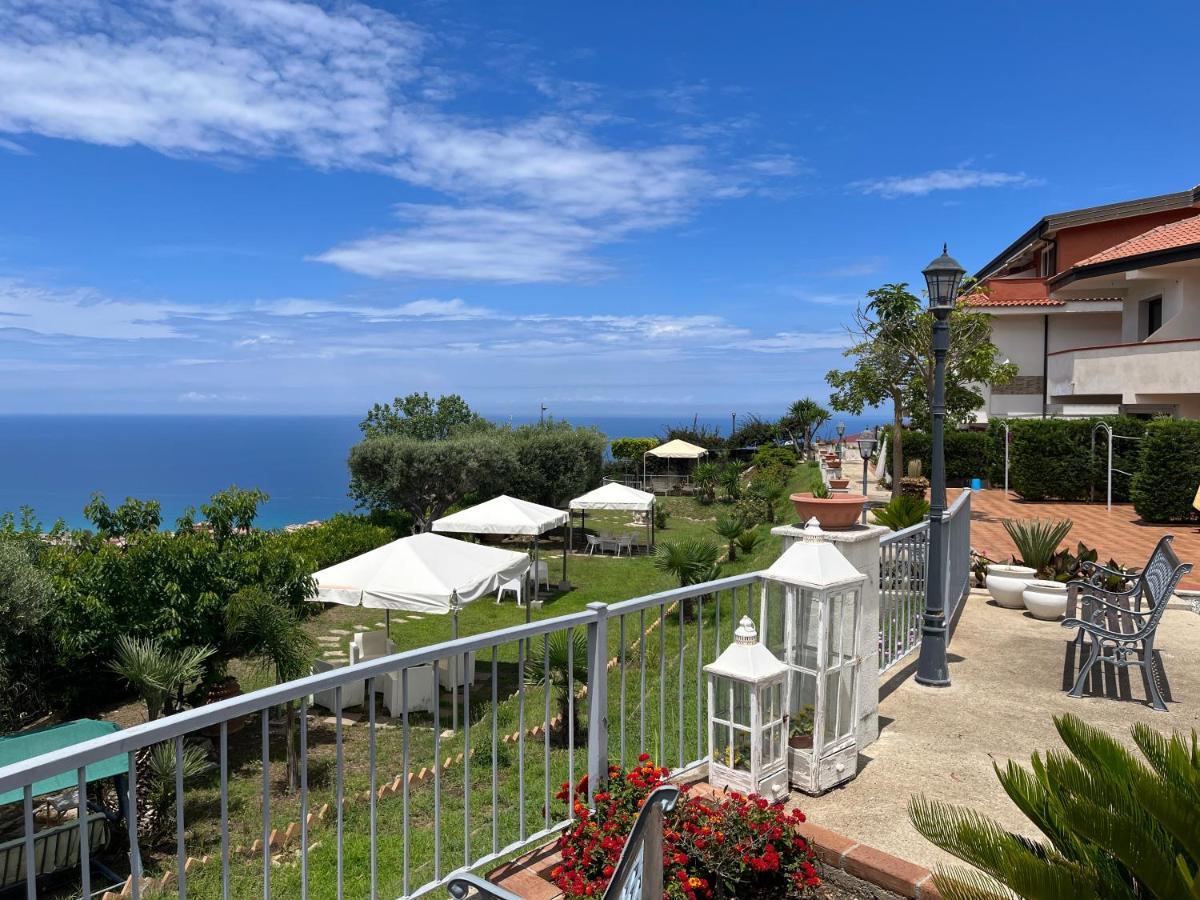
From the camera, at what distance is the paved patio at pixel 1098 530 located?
11.9 m

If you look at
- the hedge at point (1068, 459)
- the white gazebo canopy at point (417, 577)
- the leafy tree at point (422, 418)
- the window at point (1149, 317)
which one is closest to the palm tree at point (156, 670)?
the white gazebo canopy at point (417, 577)

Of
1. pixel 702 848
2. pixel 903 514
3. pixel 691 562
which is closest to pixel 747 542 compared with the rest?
pixel 691 562

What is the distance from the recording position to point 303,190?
138 ft

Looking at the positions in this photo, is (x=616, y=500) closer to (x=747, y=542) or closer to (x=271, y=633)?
(x=747, y=542)

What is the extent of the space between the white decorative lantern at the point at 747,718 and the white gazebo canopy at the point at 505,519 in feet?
35.6

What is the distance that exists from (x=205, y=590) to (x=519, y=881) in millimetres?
6680

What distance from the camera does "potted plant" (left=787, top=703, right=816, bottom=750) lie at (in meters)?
4.02

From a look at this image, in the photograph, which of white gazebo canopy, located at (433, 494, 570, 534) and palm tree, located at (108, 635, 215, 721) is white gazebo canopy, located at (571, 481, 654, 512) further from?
palm tree, located at (108, 635, 215, 721)

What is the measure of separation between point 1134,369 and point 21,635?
22.3 m

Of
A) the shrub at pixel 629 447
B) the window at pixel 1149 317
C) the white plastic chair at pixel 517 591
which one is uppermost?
the window at pixel 1149 317

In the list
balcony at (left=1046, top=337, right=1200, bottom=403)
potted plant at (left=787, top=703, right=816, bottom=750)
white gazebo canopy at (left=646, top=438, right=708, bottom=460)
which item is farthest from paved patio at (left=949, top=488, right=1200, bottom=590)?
white gazebo canopy at (left=646, top=438, right=708, bottom=460)

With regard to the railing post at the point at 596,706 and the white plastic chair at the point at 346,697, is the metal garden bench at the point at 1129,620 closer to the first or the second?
the railing post at the point at 596,706

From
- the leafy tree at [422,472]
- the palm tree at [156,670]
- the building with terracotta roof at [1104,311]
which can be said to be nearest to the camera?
the palm tree at [156,670]

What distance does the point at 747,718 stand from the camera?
151 inches
